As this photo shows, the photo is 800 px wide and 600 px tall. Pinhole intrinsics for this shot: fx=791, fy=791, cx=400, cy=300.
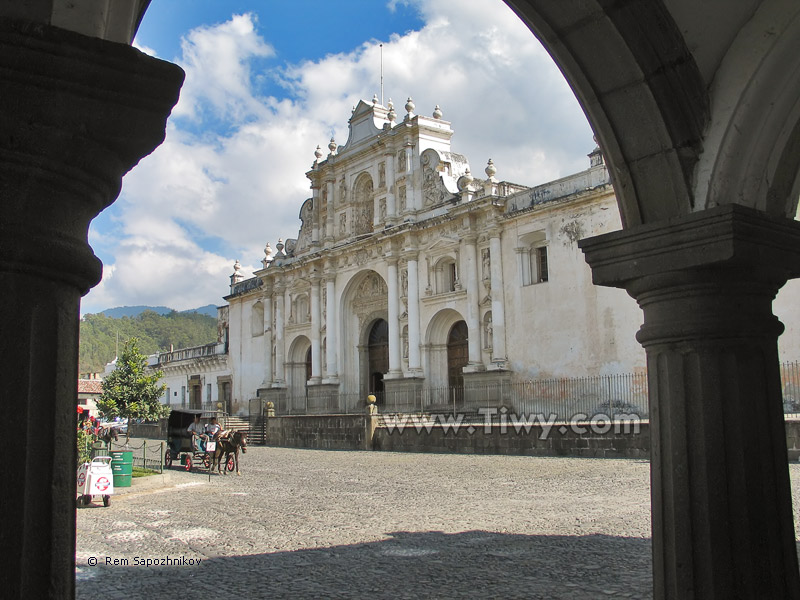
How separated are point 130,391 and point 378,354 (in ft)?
31.2

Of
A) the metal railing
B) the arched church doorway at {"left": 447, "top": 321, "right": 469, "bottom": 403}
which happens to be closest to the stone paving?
the arched church doorway at {"left": 447, "top": 321, "right": 469, "bottom": 403}

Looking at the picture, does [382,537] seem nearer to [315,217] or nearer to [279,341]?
[315,217]

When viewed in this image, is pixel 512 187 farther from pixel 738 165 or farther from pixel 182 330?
pixel 182 330

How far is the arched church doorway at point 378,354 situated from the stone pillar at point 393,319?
2016 millimetres

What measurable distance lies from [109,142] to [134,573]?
5.28 m

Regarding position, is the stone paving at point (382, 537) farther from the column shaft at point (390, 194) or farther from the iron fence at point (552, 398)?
the column shaft at point (390, 194)

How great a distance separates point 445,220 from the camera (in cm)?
2730

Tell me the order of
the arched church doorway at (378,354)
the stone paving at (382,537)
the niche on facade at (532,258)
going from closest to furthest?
the stone paving at (382,537)
the niche on facade at (532,258)
the arched church doorway at (378,354)

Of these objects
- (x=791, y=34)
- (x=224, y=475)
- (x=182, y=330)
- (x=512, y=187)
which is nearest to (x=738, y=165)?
(x=791, y=34)

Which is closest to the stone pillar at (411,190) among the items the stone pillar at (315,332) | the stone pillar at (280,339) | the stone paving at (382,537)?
the stone pillar at (315,332)

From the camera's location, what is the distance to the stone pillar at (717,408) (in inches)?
131

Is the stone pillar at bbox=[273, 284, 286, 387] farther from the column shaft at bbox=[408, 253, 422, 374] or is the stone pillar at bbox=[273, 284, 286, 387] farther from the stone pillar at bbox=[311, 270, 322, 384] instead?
the column shaft at bbox=[408, 253, 422, 374]

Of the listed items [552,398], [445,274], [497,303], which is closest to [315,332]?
[445,274]

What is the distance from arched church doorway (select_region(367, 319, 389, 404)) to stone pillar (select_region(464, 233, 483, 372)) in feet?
18.6
